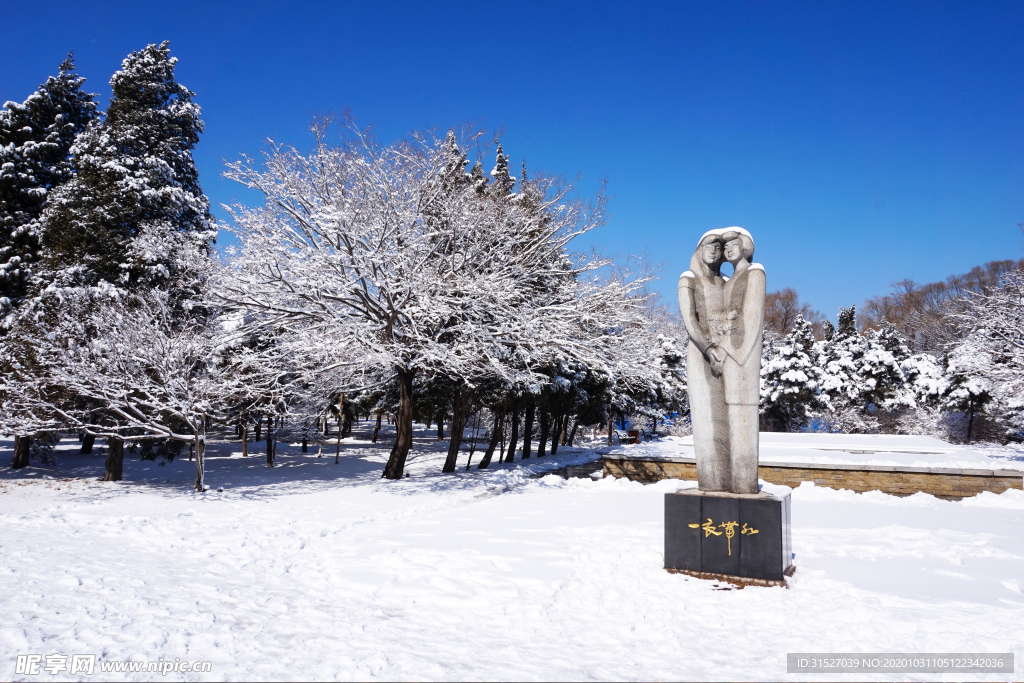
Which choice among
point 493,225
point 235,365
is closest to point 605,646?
point 493,225

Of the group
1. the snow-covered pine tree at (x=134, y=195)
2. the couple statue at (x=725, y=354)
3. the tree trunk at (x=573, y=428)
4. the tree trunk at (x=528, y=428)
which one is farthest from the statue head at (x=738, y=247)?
the tree trunk at (x=573, y=428)

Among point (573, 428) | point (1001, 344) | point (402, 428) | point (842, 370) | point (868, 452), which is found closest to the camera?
point (402, 428)

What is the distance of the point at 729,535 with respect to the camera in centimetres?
613

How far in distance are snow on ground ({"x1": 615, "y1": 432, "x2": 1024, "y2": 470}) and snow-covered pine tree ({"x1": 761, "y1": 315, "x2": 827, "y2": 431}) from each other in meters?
9.84

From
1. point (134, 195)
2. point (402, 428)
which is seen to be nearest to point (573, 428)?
point (402, 428)

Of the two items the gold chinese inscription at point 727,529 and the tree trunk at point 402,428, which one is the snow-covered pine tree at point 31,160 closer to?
the tree trunk at point 402,428

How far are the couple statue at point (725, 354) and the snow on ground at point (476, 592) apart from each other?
2.62 ft

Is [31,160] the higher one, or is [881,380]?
[31,160]

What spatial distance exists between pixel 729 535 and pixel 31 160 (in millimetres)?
22038

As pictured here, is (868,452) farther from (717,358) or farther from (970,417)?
(970,417)

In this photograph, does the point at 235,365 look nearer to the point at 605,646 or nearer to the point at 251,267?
the point at 251,267

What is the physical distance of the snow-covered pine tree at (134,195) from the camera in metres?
14.8

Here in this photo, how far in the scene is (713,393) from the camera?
6.76 metres

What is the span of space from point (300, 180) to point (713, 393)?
10.7 meters
